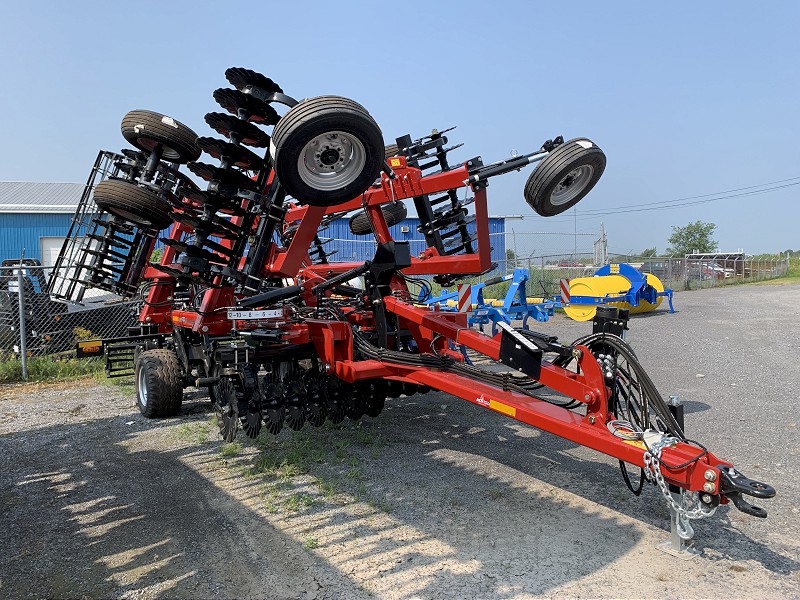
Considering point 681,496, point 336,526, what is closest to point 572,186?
point 681,496

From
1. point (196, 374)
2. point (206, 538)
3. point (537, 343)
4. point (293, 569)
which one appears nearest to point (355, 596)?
point (293, 569)

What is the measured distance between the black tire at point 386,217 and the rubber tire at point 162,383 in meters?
2.77

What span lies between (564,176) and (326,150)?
2.32 m

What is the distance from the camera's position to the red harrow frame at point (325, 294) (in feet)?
12.8

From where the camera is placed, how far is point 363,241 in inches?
846

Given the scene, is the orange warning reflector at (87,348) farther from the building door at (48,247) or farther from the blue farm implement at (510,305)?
the building door at (48,247)

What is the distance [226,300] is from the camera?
6.04 metres

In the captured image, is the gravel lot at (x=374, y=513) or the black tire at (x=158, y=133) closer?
the gravel lot at (x=374, y=513)

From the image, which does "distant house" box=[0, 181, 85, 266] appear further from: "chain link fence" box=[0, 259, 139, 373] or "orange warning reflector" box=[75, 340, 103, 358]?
"orange warning reflector" box=[75, 340, 103, 358]

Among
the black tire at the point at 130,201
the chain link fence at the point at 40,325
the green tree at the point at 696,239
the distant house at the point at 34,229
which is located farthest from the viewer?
the green tree at the point at 696,239

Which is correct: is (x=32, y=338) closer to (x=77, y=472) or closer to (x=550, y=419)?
(x=77, y=472)

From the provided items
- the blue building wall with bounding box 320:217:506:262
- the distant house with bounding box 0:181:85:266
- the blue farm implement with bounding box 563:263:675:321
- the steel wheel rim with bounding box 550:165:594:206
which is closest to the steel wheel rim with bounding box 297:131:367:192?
the steel wheel rim with bounding box 550:165:594:206

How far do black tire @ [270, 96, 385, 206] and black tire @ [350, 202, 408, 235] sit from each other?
279 cm

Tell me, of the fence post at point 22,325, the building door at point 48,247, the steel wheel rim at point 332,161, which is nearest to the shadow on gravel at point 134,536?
the steel wheel rim at point 332,161
